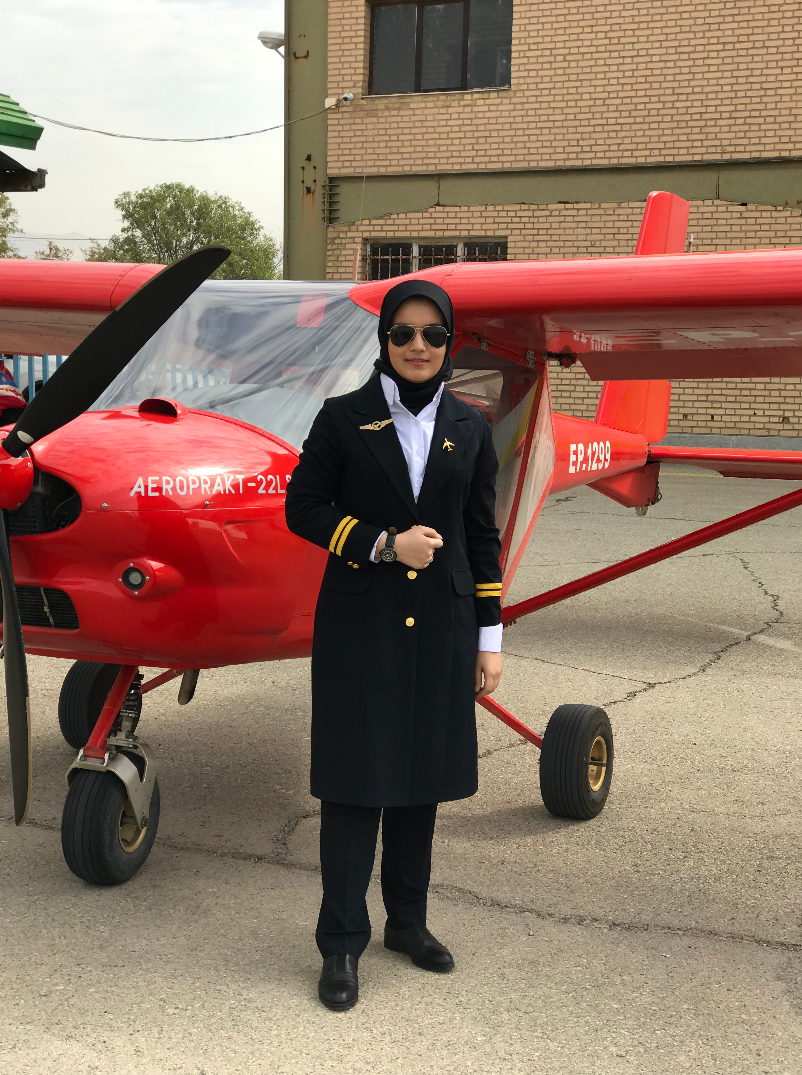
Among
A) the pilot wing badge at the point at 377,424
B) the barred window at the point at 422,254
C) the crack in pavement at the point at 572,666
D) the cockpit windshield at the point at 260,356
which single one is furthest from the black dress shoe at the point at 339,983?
the barred window at the point at 422,254

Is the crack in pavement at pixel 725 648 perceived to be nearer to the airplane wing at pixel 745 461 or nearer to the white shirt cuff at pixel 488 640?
the airplane wing at pixel 745 461

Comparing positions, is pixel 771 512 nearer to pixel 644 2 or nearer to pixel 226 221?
pixel 644 2

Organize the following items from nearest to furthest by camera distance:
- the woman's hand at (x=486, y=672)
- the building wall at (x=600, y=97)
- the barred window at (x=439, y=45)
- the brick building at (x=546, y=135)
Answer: the woman's hand at (x=486, y=672) → the building wall at (x=600, y=97) → the brick building at (x=546, y=135) → the barred window at (x=439, y=45)

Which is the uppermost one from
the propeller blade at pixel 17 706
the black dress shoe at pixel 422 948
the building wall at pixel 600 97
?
the building wall at pixel 600 97

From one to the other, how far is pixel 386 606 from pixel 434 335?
659 mm

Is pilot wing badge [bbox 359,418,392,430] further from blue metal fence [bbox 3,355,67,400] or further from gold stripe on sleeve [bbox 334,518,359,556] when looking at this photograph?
blue metal fence [bbox 3,355,67,400]

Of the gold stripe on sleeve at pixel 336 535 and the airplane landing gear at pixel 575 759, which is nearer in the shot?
the gold stripe on sleeve at pixel 336 535

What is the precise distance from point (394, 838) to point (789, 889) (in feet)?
4.51

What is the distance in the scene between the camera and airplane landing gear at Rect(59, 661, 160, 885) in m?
3.20

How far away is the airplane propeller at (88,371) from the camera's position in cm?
294

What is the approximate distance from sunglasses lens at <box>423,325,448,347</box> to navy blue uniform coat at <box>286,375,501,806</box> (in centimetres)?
18

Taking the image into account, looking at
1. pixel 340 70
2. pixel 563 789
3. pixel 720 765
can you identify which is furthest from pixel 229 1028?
pixel 340 70

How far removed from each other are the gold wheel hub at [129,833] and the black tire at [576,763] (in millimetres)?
1426

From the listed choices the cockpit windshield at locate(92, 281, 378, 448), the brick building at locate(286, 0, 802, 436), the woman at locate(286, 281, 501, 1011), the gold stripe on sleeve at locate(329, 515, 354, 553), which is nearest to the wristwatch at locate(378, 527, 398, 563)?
the woman at locate(286, 281, 501, 1011)
